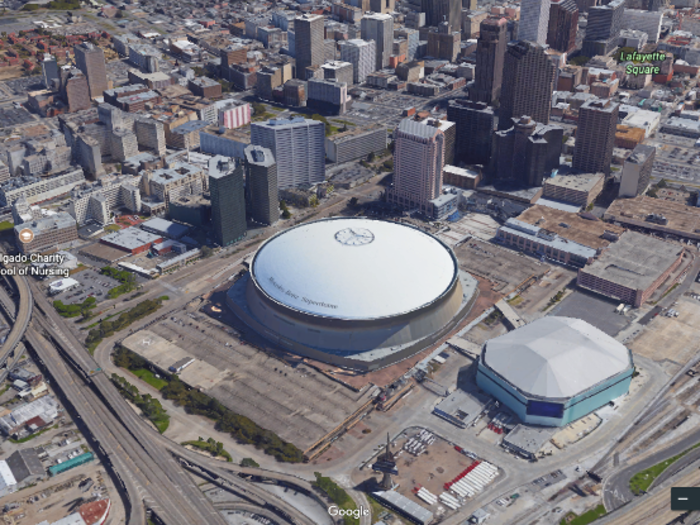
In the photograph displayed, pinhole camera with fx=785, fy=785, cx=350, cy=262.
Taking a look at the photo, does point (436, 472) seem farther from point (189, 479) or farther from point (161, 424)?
point (161, 424)

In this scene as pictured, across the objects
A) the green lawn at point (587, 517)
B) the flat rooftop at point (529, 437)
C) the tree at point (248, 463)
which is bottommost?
the green lawn at point (587, 517)

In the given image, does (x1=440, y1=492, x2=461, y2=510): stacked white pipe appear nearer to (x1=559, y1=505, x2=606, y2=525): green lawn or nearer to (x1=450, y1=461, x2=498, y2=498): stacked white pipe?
(x1=450, y1=461, x2=498, y2=498): stacked white pipe

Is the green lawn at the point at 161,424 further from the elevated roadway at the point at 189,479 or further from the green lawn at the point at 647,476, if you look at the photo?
the green lawn at the point at 647,476

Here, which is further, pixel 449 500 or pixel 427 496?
pixel 427 496

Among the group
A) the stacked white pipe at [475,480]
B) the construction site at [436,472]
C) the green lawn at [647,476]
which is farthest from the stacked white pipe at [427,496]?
the green lawn at [647,476]

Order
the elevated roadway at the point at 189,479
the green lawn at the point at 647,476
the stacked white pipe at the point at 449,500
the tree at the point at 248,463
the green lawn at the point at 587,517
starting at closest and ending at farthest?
the green lawn at the point at 587,517
the elevated roadway at the point at 189,479
the stacked white pipe at the point at 449,500
the green lawn at the point at 647,476
the tree at the point at 248,463

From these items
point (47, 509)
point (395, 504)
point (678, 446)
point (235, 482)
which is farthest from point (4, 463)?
point (678, 446)

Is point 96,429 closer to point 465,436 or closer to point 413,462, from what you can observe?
point 413,462

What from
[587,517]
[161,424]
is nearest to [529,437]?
[587,517]

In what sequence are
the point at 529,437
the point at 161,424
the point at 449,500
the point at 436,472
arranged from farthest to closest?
the point at 161,424 → the point at 529,437 → the point at 436,472 → the point at 449,500
